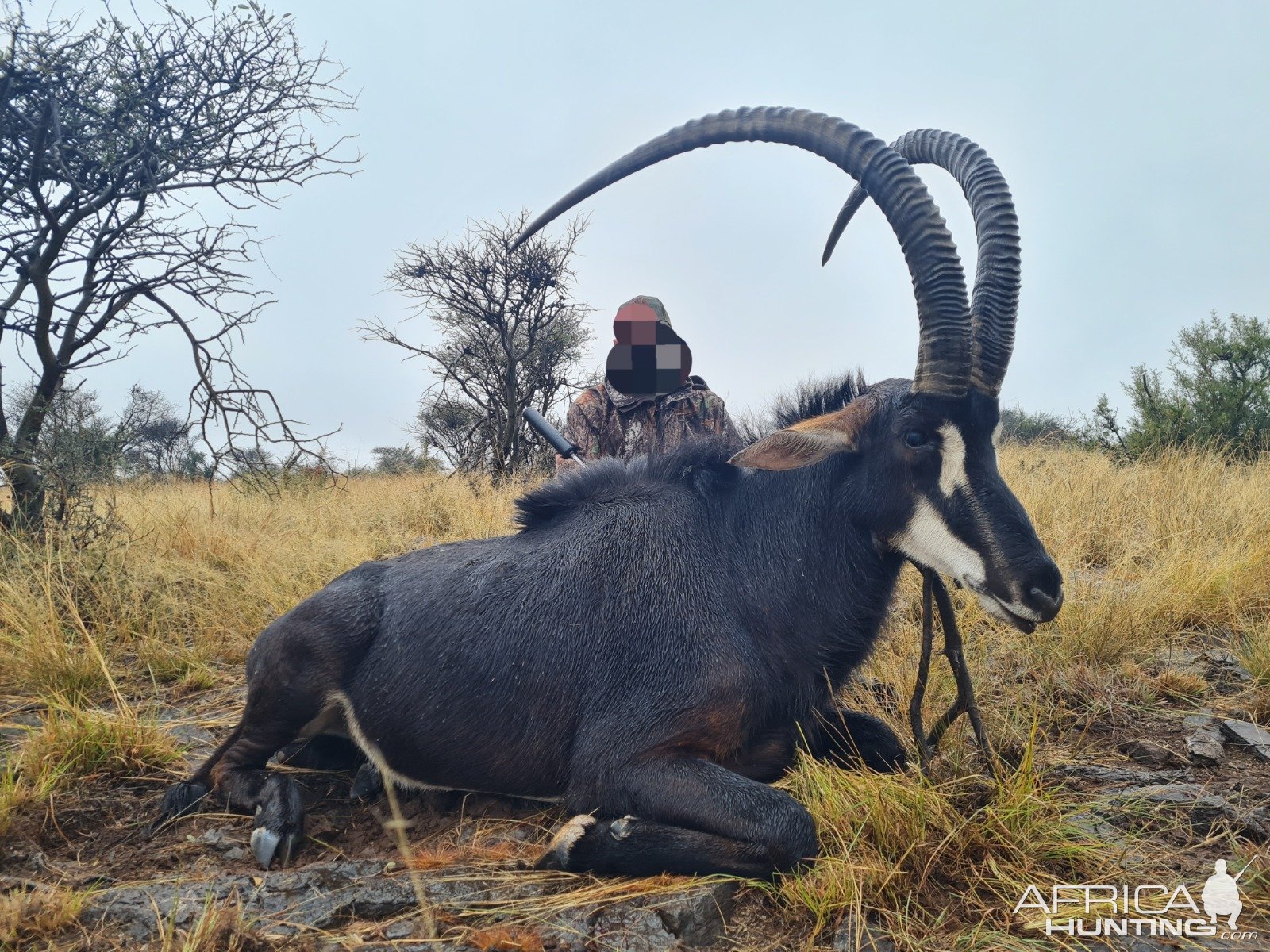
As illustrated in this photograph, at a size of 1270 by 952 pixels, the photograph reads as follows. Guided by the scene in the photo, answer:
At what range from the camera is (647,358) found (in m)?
6.33

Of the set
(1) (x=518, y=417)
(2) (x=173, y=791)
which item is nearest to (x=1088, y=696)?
(2) (x=173, y=791)

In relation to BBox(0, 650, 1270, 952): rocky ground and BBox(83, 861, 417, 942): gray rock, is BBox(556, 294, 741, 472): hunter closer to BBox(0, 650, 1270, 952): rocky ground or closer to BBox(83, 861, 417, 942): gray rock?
BBox(0, 650, 1270, 952): rocky ground

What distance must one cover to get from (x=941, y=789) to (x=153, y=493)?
10.1m

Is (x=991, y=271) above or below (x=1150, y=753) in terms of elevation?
above

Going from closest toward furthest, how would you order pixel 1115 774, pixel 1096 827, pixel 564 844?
pixel 564 844 → pixel 1096 827 → pixel 1115 774

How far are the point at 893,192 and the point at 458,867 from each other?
2916 millimetres

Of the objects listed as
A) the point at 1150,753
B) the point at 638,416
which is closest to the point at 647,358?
the point at 638,416

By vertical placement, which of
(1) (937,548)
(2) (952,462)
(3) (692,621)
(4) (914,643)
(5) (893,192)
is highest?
(5) (893,192)

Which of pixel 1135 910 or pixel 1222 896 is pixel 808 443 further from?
pixel 1222 896

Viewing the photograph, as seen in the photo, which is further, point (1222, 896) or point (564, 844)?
point (564, 844)

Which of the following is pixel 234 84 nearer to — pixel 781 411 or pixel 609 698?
pixel 781 411

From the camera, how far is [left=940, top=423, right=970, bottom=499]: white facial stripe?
2830 mm

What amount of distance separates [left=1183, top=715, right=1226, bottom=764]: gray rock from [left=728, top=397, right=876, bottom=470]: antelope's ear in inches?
80.8

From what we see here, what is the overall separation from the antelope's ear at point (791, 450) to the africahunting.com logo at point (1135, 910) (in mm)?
1553
